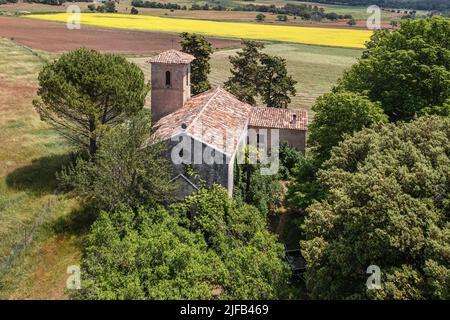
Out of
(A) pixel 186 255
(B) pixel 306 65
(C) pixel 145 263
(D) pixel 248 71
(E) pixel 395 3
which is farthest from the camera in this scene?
(E) pixel 395 3

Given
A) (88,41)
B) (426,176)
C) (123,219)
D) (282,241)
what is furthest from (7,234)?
(88,41)

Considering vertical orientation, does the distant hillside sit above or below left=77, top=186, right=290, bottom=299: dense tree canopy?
above

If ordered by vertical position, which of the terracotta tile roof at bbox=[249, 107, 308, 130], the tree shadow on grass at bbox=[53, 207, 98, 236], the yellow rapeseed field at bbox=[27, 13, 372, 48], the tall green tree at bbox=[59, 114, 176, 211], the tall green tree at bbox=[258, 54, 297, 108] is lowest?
the tree shadow on grass at bbox=[53, 207, 98, 236]

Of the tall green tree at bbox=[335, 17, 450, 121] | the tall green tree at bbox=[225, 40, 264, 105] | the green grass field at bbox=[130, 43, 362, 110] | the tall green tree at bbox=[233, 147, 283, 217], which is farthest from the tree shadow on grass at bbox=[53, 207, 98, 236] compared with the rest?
the green grass field at bbox=[130, 43, 362, 110]

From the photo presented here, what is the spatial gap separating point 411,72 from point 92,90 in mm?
19006

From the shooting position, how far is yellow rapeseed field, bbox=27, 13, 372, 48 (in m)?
84.5

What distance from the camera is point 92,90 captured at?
28000 mm

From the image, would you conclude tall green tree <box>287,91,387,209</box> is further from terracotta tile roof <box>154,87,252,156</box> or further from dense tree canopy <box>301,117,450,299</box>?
dense tree canopy <box>301,117,450,299</box>

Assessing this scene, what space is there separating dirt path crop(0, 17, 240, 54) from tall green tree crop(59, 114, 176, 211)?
1913 inches

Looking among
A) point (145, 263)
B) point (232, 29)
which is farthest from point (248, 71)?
point (232, 29)

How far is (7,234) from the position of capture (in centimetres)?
2422

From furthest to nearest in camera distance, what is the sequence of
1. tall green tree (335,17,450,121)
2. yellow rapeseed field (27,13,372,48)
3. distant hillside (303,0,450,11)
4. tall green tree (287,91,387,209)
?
distant hillside (303,0,450,11)
yellow rapeseed field (27,13,372,48)
tall green tree (335,17,450,121)
tall green tree (287,91,387,209)

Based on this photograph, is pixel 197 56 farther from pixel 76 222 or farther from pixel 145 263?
pixel 145 263

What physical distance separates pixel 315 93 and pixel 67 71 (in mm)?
35797
